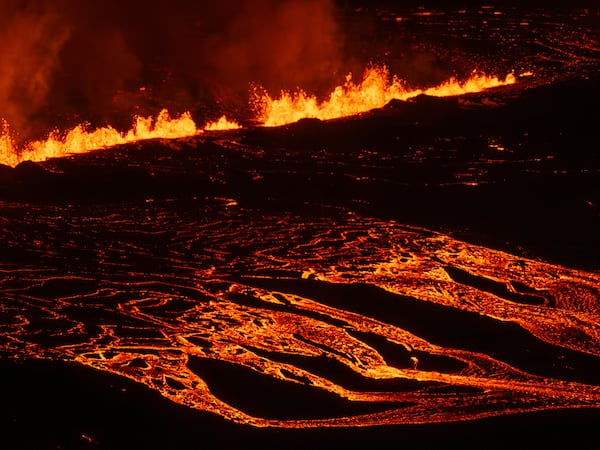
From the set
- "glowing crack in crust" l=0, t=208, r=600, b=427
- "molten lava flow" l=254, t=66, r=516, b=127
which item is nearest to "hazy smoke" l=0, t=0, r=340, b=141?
"molten lava flow" l=254, t=66, r=516, b=127

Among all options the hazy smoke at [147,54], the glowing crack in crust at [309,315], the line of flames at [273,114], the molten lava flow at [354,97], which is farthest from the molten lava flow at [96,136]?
the glowing crack in crust at [309,315]

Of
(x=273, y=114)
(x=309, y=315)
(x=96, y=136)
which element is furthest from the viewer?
(x=273, y=114)

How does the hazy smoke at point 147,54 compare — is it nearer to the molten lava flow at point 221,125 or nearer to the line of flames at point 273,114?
the line of flames at point 273,114

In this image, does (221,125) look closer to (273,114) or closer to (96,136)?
(273,114)

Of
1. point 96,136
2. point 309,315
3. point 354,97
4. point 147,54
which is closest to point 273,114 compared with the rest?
point 354,97

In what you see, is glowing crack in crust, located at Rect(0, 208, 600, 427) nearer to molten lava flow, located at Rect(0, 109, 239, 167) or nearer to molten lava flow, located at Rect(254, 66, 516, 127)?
molten lava flow, located at Rect(0, 109, 239, 167)

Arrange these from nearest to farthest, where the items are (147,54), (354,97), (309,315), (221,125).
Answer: (309,315), (221,125), (354,97), (147,54)

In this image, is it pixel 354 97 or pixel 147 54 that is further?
pixel 147 54
